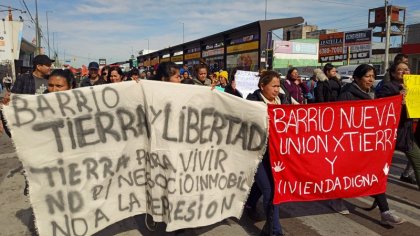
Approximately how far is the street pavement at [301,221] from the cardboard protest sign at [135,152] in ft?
1.74

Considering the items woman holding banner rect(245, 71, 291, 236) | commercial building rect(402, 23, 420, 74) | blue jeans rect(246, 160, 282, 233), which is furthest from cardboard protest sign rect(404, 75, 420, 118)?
commercial building rect(402, 23, 420, 74)

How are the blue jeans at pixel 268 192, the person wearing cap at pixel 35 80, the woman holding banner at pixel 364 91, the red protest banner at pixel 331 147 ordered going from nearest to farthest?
1. the blue jeans at pixel 268 192
2. the red protest banner at pixel 331 147
3. the woman holding banner at pixel 364 91
4. the person wearing cap at pixel 35 80

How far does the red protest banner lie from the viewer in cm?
367

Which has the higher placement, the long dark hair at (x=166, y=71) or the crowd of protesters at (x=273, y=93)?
the long dark hair at (x=166, y=71)

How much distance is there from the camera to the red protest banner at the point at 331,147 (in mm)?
3674

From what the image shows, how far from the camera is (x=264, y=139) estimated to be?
11.6 ft

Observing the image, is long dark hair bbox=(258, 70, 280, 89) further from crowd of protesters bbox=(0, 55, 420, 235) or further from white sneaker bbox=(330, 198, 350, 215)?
white sneaker bbox=(330, 198, 350, 215)

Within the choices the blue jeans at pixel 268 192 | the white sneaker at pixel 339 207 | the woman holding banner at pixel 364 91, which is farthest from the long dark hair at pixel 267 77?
the white sneaker at pixel 339 207

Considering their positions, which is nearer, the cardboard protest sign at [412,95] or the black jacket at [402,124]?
the black jacket at [402,124]

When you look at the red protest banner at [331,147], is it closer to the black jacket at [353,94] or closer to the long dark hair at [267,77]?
the black jacket at [353,94]

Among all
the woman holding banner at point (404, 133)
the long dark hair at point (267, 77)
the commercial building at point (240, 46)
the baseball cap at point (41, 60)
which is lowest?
the woman holding banner at point (404, 133)

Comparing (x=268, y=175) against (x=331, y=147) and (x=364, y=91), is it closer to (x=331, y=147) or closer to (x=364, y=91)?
(x=331, y=147)

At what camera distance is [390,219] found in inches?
154

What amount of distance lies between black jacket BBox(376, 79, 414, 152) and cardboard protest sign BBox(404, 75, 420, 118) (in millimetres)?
66
